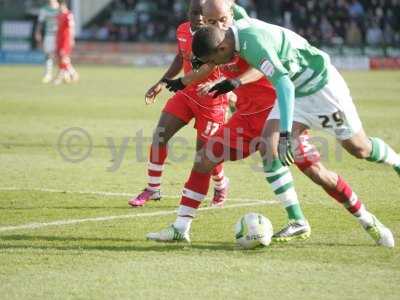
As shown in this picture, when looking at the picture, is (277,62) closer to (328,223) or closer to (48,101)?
(328,223)

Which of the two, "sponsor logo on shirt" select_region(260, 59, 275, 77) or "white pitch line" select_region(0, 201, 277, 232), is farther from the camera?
"white pitch line" select_region(0, 201, 277, 232)

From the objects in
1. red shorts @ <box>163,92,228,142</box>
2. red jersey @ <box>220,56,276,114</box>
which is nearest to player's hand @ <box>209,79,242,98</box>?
red jersey @ <box>220,56,276,114</box>

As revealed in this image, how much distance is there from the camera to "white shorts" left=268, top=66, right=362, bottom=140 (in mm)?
8070

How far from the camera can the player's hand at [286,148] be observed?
24.5 ft

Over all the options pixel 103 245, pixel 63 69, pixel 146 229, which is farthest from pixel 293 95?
pixel 63 69

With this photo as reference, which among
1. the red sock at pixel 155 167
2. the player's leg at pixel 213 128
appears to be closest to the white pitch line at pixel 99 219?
the player's leg at pixel 213 128

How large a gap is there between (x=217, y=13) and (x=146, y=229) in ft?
7.09

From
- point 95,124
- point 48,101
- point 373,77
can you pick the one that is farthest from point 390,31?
point 95,124

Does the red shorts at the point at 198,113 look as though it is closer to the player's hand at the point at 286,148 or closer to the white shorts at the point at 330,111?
the white shorts at the point at 330,111

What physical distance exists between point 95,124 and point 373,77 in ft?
57.1

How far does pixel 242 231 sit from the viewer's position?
812cm

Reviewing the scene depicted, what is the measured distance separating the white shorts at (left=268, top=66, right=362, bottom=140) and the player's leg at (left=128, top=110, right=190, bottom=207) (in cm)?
240

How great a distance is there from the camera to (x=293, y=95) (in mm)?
7473

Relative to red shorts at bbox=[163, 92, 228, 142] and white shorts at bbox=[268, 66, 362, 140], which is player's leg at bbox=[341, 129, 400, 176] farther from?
red shorts at bbox=[163, 92, 228, 142]
